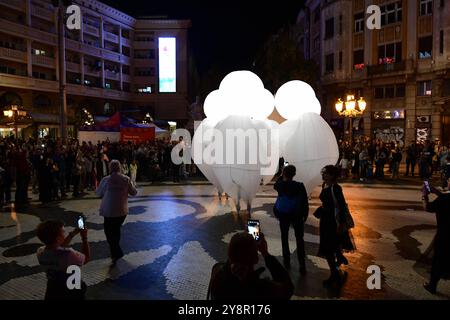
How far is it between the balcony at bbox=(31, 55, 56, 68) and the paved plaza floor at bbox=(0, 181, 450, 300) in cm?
3366

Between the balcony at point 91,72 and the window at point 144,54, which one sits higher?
the window at point 144,54

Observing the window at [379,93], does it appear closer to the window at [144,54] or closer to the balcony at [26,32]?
the balcony at [26,32]

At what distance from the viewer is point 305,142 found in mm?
8211

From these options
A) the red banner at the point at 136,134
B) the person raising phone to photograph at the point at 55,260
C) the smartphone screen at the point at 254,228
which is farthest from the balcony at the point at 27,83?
the smartphone screen at the point at 254,228

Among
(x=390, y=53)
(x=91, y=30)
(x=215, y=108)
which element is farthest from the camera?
(x=91, y=30)

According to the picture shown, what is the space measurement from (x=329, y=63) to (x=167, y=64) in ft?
93.1

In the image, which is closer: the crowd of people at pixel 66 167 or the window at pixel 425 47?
the crowd of people at pixel 66 167

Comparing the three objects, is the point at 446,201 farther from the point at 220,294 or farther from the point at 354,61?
the point at 354,61

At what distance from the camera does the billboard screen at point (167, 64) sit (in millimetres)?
55062

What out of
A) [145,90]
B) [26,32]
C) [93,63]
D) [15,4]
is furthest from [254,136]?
[145,90]

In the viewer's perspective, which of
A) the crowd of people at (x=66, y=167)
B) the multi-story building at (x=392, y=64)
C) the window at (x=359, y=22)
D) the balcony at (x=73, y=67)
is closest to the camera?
the crowd of people at (x=66, y=167)

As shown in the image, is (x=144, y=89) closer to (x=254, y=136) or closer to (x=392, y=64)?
(x=392, y=64)

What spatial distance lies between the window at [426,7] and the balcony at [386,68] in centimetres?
377
